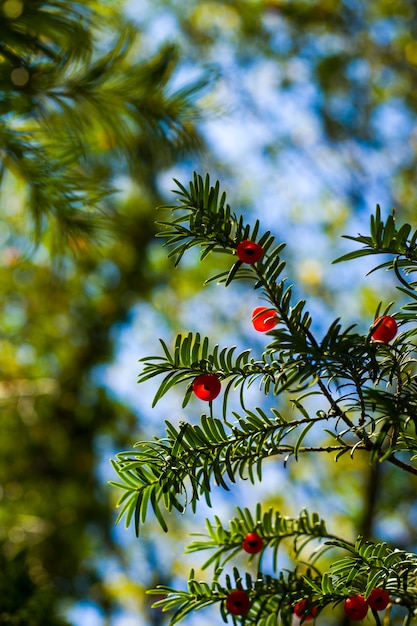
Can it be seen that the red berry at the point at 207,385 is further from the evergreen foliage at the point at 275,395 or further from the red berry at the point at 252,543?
the red berry at the point at 252,543

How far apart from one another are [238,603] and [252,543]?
0.07 m

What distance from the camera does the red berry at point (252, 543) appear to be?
60 cm

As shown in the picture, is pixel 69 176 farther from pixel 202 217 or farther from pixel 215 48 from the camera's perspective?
pixel 215 48

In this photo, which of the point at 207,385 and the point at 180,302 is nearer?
the point at 207,385

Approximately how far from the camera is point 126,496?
51 cm

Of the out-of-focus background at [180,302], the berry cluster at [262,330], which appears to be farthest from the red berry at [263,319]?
the out-of-focus background at [180,302]

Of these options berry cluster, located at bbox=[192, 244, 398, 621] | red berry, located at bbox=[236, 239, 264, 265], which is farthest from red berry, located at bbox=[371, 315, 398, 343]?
red berry, located at bbox=[236, 239, 264, 265]

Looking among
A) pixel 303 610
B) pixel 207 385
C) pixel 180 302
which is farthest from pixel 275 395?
pixel 180 302

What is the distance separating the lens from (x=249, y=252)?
0.50 meters

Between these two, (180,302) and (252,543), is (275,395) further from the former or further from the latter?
(180,302)

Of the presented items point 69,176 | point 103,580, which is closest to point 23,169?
point 69,176

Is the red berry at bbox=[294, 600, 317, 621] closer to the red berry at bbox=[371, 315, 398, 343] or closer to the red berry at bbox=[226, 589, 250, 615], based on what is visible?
the red berry at bbox=[226, 589, 250, 615]

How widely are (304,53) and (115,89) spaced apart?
2547 mm

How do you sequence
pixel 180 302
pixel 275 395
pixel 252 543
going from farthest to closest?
pixel 180 302
pixel 252 543
pixel 275 395
